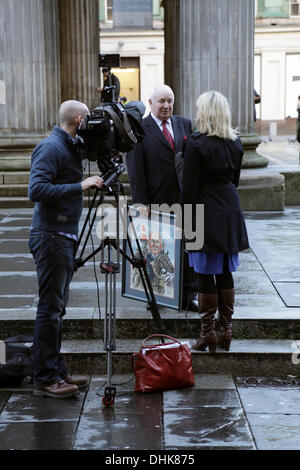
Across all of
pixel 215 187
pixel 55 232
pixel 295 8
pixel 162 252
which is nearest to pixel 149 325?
pixel 162 252

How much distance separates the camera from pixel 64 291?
5465mm

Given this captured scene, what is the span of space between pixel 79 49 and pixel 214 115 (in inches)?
→ 484

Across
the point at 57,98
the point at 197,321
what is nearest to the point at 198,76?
the point at 57,98

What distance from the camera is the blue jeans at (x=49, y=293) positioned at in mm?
5293

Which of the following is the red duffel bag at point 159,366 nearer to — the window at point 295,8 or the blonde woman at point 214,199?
the blonde woman at point 214,199

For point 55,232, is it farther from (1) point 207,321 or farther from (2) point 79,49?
(2) point 79,49

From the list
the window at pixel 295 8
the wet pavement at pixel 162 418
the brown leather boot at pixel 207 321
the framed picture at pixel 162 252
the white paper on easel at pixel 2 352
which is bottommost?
the wet pavement at pixel 162 418

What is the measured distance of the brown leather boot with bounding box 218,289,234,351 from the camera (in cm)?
588

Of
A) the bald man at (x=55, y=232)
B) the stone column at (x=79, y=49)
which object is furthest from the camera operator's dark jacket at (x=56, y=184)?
the stone column at (x=79, y=49)

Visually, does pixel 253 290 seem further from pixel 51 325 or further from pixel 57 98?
pixel 57 98

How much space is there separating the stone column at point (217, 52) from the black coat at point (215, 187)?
6.49 metres

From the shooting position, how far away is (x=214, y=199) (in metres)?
5.79

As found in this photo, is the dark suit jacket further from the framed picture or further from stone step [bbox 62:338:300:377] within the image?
stone step [bbox 62:338:300:377]
